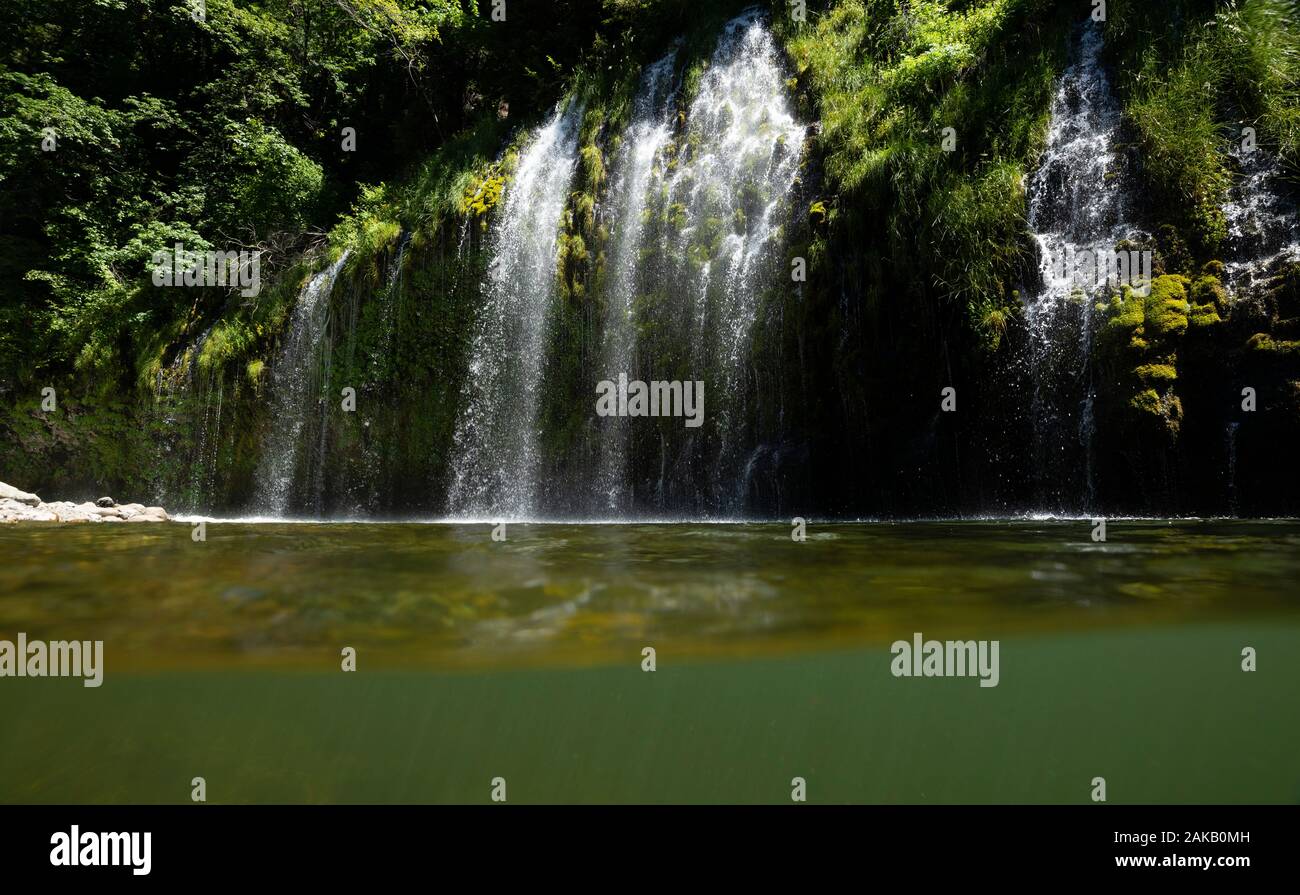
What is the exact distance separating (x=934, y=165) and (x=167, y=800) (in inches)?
353

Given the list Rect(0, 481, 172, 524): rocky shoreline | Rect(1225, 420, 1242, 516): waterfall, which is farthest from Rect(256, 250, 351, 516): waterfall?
Rect(1225, 420, 1242, 516): waterfall

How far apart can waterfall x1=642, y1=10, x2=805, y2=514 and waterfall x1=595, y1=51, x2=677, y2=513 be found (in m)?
0.35

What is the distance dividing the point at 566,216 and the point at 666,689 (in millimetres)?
10366

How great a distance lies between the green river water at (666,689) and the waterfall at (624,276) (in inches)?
270

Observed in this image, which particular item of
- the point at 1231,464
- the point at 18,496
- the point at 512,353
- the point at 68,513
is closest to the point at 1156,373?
the point at 1231,464

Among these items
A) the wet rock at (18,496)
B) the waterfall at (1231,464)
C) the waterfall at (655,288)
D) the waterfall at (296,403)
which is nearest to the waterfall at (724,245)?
the waterfall at (655,288)

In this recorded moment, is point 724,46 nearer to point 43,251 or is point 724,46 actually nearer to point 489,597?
point 489,597

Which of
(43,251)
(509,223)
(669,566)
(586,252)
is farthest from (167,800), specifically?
(43,251)

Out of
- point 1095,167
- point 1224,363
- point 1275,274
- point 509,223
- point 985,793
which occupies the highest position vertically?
point 509,223

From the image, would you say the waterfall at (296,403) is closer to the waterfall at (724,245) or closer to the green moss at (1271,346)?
the waterfall at (724,245)

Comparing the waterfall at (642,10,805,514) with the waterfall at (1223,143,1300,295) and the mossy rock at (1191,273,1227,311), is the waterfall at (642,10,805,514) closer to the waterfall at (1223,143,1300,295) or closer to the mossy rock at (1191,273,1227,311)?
the mossy rock at (1191,273,1227,311)

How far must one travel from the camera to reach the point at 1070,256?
7.86m

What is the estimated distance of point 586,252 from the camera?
11.2 meters

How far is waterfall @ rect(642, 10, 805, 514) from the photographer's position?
9906mm
